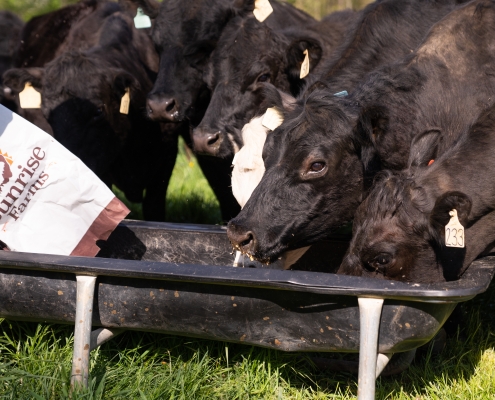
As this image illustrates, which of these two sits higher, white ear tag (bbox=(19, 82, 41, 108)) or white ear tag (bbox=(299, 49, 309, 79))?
white ear tag (bbox=(299, 49, 309, 79))

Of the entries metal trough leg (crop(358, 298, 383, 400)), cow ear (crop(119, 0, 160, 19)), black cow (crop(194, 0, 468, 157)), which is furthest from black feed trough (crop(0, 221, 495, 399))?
cow ear (crop(119, 0, 160, 19))

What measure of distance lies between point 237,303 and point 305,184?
88cm

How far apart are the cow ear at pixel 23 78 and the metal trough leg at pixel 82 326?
3.13 meters

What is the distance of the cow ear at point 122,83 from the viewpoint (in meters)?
5.48

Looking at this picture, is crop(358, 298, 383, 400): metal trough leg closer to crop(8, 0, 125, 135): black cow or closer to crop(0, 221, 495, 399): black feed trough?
crop(0, 221, 495, 399): black feed trough

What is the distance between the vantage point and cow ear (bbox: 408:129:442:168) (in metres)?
3.53

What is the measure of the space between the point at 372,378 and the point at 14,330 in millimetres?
2018

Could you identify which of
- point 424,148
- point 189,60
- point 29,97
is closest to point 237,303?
point 424,148

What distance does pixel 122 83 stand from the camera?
216 inches

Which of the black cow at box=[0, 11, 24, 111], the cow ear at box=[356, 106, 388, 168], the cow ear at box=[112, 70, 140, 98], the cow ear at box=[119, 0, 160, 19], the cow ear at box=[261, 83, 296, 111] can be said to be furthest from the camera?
the black cow at box=[0, 11, 24, 111]

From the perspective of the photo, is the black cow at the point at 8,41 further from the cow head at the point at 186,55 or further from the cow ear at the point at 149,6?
the cow head at the point at 186,55

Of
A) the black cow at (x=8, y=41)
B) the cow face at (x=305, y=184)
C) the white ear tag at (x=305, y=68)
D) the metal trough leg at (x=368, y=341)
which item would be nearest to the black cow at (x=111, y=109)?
the white ear tag at (x=305, y=68)

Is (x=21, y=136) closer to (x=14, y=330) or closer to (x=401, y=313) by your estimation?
(x=14, y=330)

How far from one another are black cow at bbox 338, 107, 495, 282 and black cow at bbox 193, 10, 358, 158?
1479 millimetres
